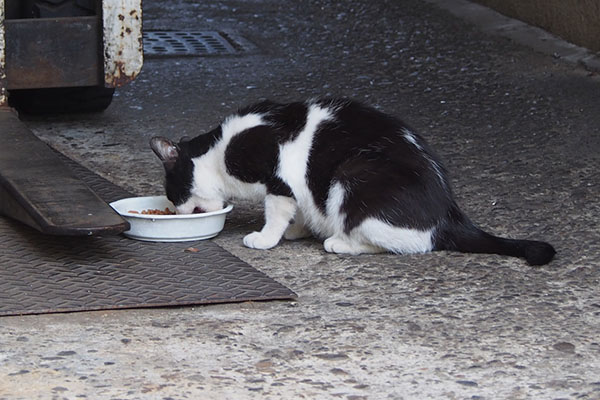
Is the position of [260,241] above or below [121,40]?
below

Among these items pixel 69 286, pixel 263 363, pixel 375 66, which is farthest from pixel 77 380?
pixel 375 66

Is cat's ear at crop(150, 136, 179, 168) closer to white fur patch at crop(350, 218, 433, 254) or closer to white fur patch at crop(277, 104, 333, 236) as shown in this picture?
white fur patch at crop(277, 104, 333, 236)

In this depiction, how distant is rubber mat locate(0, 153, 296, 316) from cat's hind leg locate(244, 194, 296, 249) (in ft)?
0.47

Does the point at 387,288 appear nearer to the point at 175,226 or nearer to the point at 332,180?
the point at 332,180

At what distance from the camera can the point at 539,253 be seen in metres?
3.53

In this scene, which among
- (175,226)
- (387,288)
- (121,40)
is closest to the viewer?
(387,288)

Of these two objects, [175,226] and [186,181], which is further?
[186,181]

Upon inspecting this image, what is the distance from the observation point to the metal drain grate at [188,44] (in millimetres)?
6965

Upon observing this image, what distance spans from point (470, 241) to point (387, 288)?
46cm

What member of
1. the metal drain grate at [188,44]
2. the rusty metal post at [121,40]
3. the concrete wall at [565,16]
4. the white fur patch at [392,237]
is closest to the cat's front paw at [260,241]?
the white fur patch at [392,237]

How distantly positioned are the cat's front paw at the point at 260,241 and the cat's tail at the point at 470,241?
0.60 metres

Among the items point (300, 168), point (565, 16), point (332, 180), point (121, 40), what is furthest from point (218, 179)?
point (565, 16)

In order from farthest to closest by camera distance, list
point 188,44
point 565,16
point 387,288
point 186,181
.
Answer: point 188,44, point 565,16, point 186,181, point 387,288

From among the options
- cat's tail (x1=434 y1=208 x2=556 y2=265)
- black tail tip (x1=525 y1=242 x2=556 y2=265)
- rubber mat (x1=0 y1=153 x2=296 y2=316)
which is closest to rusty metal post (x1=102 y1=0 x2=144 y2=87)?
rubber mat (x1=0 y1=153 x2=296 y2=316)
